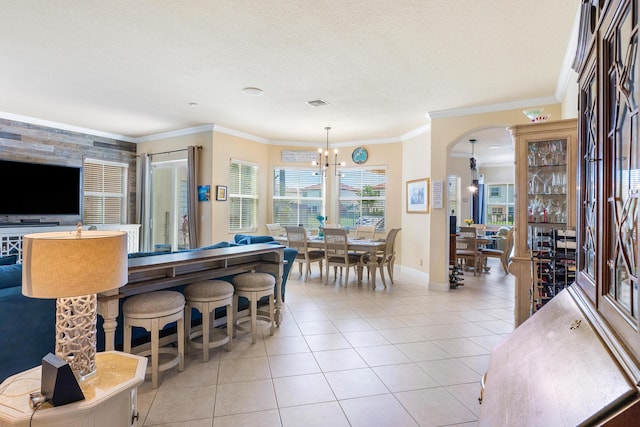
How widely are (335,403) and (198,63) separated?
11.2 feet

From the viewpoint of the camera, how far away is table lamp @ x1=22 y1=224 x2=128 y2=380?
1256 millimetres

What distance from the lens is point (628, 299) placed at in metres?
0.93

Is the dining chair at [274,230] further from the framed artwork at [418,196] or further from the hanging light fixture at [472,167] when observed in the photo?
the hanging light fixture at [472,167]

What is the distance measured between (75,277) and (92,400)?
0.47 meters

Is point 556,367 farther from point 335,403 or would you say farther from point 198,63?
point 198,63

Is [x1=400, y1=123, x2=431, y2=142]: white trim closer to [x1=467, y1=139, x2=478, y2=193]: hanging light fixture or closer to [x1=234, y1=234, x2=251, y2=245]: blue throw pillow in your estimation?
[x1=467, y1=139, x2=478, y2=193]: hanging light fixture

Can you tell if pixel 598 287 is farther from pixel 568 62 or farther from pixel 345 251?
pixel 345 251

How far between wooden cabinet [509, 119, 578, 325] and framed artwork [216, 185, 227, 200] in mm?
4807

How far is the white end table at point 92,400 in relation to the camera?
1.19 meters

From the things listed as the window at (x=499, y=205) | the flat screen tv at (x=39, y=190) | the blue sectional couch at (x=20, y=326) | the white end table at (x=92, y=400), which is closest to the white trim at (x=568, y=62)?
the white end table at (x=92, y=400)

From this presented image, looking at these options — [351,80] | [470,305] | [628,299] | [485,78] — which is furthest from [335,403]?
[485,78]

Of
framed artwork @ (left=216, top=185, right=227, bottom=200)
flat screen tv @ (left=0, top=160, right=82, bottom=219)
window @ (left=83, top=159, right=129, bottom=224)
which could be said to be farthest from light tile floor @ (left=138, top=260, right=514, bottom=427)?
window @ (left=83, top=159, right=129, bottom=224)

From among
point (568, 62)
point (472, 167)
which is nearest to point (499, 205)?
point (472, 167)

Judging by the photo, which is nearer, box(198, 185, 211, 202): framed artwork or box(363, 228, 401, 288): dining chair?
box(363, 228, 401, 288): dining chair
